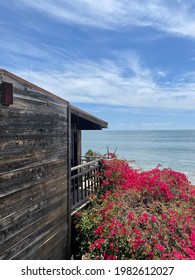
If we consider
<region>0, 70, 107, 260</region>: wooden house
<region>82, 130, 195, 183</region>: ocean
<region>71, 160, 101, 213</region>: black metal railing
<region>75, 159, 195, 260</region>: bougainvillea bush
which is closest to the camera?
<region>0, 70, 107, 260</region>: wooden house

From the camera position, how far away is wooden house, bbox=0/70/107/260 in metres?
3.33

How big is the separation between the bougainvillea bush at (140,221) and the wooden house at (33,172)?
0.90 meters

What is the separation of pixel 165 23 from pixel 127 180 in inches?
287

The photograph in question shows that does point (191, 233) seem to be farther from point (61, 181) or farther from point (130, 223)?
point (61, 181)

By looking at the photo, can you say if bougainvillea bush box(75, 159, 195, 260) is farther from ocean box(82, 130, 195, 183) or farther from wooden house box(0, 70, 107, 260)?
ocean box(82, 130, 195, 183)

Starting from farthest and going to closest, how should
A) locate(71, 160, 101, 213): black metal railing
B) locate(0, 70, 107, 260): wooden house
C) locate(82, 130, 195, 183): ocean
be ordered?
locate(82, 130, 195, 183): ocean, locate(71, 160, 101, 213): black metal railing, locate(0, 70, 107, 260): wooden house

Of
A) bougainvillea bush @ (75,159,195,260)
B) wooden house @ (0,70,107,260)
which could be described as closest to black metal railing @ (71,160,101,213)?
bougainvillea bush @ (75,159,195,260)

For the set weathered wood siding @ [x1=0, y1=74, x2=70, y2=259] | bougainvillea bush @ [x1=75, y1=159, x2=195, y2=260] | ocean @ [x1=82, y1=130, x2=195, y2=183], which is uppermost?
weathered wood siding @ [x1=0, y1=74, x2=70, y2=259]

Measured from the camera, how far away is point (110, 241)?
5172 mm

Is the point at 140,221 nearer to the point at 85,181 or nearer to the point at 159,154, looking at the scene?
the point at 85,181

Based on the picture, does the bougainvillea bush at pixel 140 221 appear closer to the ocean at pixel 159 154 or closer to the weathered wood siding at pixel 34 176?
the weathered wood siding at pixel 34 176

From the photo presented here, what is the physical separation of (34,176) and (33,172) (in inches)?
3.8
